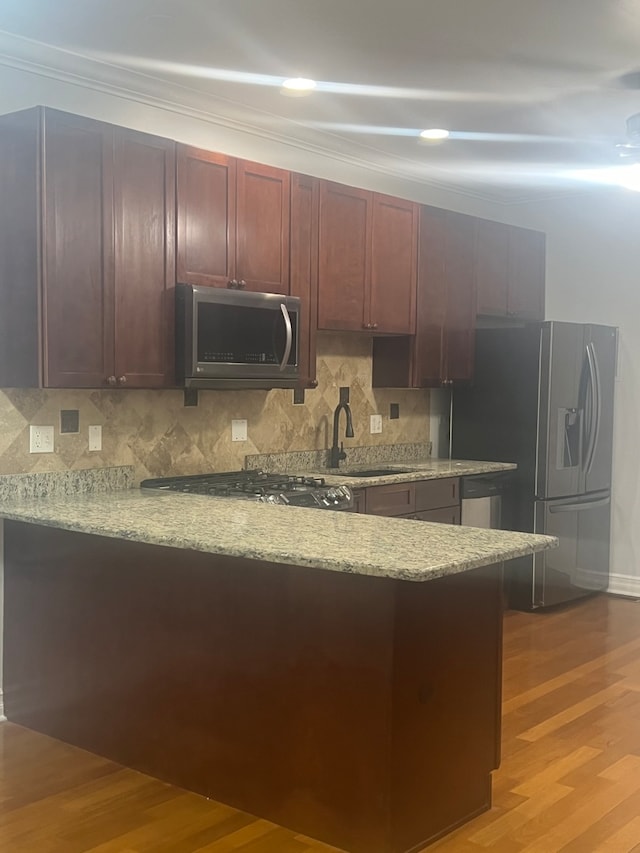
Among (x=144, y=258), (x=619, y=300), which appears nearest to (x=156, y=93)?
(x=144, y=258)

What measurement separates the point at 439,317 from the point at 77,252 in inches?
98.9

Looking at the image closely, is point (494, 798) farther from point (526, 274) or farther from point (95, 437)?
point (526, 274)

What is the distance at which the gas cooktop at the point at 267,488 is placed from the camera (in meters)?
3.86

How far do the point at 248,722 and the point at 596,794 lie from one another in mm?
1172

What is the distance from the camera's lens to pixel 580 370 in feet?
18.4

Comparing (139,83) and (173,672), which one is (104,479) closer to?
(173,672)

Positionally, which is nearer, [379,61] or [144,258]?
[144,258]

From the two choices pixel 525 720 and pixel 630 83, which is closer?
pixel 525 720

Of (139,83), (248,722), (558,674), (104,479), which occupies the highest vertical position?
(139,83)

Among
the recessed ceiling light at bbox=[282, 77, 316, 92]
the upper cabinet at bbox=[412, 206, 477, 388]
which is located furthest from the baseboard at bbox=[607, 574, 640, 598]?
the recessed ceiling light at bbox=[282, 77, 316, 92]

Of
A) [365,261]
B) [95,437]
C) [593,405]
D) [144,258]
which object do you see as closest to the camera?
[144,258]

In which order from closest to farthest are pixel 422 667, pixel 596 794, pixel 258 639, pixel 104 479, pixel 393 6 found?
pixel 422 667 < pixel 258 639 < pixel 596 794 < pixel 393 6 < pixel 104 479

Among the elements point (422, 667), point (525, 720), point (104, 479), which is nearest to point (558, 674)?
point (525, 720)

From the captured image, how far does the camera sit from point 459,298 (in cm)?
550
